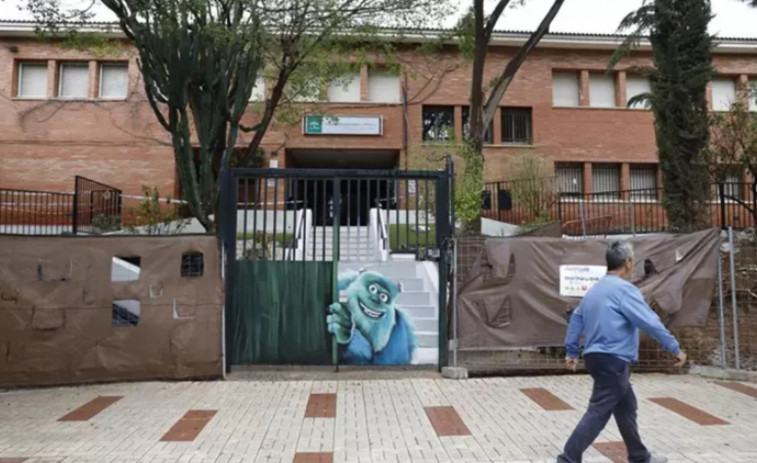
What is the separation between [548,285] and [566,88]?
57.9 ft

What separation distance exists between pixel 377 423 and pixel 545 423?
1.66 meters

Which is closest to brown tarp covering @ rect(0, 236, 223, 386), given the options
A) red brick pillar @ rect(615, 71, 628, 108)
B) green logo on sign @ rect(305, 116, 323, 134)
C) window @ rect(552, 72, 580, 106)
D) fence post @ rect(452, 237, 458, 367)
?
fence post @ rect(452, 237, 458, 367)

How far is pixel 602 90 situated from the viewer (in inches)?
917

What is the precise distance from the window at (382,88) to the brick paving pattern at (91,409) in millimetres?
17086

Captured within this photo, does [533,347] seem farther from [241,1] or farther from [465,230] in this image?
[241,1]

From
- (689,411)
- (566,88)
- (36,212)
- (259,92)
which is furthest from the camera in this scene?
(566,88)

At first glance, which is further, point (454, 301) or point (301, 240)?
point (301, 240)

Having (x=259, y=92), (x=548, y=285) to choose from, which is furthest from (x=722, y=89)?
(x=548, y=285)

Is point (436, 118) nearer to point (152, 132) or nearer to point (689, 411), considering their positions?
point (152, 132)

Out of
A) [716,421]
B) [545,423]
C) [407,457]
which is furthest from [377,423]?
[716,421]

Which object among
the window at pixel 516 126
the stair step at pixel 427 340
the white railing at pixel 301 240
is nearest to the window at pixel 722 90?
the window at pixel 516 126

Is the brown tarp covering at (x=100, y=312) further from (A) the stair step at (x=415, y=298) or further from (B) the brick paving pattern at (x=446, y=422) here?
(B) the brick paving pattern at (x=446, y=422)

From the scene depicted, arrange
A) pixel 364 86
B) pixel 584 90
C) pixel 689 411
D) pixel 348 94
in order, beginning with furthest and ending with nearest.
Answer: pixel 584 90 → pixel 348 94 → pixel 364 86 → pixel 689 411

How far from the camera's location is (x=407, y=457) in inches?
188
